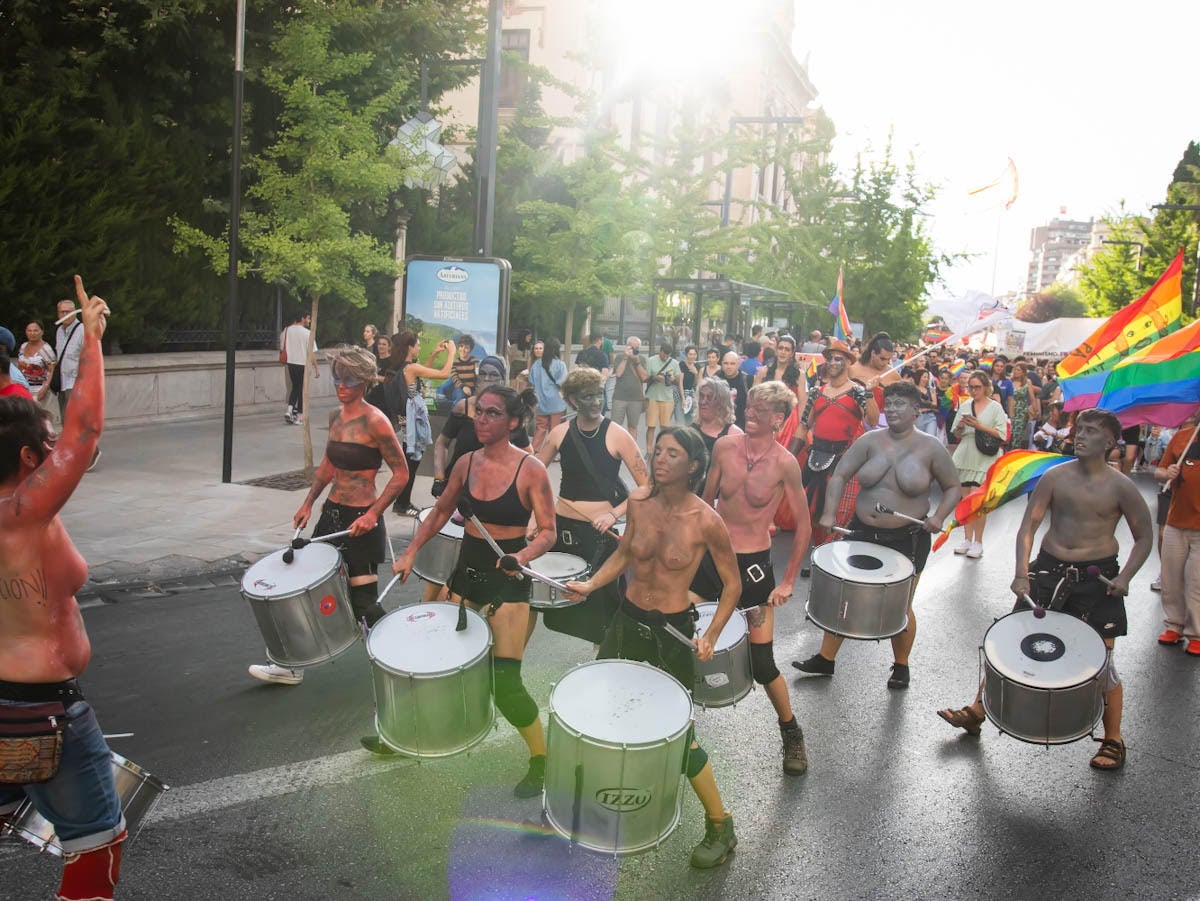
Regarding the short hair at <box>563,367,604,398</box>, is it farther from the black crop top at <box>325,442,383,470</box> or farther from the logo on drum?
the logo on drum

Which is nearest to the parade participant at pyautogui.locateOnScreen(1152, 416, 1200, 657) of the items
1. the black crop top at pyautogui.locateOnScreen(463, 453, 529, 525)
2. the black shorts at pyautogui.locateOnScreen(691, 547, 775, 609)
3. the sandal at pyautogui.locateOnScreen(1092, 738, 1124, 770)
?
A: the sandal at pyautogui.locateOnScreen(1092, 738, 1124, 770)

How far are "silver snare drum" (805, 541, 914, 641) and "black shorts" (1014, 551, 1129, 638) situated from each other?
623 millimetres

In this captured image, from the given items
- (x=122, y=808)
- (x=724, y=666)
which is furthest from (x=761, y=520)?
(x=122, y=808)

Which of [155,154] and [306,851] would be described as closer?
[306,851]

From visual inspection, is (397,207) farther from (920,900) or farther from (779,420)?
(920,900)

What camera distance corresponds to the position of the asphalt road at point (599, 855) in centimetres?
379

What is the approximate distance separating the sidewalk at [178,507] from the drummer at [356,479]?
265cm

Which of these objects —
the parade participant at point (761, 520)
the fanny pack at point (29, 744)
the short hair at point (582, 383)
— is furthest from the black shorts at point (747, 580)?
the fanny pack at point (29, 744)

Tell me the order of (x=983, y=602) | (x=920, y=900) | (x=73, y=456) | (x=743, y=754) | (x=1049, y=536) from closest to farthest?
(x=73, y=456)
(x=920, y=900)
(x=743, y=754)
(x=1049, y=536)
(x=983, y=602)

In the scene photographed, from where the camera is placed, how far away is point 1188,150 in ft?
152

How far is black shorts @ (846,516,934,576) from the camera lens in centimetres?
605

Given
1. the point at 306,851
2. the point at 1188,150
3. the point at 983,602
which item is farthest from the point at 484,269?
the point at 1188,150

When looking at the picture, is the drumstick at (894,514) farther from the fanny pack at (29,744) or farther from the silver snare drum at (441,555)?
the fanny pack at (29,744)

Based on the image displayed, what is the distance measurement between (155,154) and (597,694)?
47.3ft
